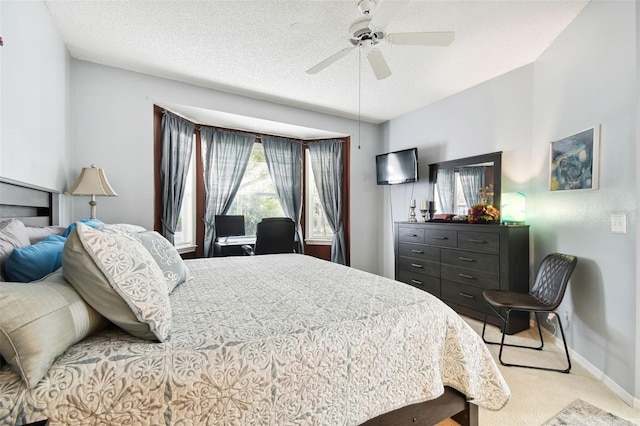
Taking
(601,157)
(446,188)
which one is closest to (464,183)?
(446,188)

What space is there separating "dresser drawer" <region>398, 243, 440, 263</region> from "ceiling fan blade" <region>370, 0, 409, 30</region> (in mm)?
2495

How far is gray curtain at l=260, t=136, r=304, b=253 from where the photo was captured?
Result: 14.8 feet

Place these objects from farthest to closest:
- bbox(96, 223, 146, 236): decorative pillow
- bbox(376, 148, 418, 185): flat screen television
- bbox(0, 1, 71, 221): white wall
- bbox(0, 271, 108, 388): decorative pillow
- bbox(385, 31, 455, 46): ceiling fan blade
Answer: bbox(376, 148, 418, 185): flat screen television < bbox(385, 31, 455, 46): ceiling fan blade < bbox(0, 1, 71, 221): white wall < bbox(96, 223, 146, 236): decorative pillow < bbox(0, 271, 108, 388): decorative pillow

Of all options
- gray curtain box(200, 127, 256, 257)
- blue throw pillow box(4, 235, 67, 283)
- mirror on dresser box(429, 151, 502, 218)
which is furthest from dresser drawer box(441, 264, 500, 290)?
blue throw pillow box(4, 235, 67, 283)

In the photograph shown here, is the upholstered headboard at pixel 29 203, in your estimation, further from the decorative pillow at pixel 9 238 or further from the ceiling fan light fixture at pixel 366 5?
the ceiling fan light fixture at pixel 366 5

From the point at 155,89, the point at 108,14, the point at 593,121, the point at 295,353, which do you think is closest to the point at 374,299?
the point at 295,353

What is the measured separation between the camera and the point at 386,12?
168 centimetres

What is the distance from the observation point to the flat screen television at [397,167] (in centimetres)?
399

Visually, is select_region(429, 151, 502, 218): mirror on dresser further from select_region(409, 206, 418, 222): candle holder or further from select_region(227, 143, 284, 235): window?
select_region(227, 143, 284, 235): window

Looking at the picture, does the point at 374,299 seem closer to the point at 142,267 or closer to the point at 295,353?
the point at 295,353

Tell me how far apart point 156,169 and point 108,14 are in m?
1.56

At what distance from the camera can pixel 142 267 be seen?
3.39ft

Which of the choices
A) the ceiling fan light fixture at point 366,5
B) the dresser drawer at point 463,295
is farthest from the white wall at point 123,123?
the dresser drawer at point 463,295

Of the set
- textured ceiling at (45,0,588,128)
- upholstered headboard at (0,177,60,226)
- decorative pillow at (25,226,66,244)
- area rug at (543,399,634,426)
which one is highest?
textured ceiling at (45,0,588,128)
